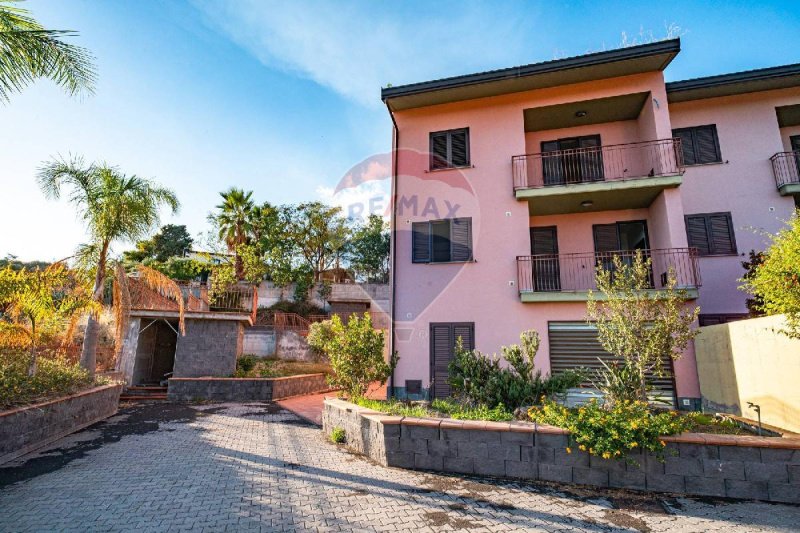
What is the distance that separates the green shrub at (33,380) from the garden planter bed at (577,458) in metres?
6.49

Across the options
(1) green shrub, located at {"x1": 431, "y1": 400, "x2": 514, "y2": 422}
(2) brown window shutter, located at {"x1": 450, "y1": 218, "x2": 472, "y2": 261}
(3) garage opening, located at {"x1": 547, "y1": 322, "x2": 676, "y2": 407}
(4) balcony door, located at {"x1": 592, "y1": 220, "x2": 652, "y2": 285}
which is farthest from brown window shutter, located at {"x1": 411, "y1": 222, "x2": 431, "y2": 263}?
(1) green shrub, located at {"x1": 431, "y1": 400, "x2": 514, "y2": 422}

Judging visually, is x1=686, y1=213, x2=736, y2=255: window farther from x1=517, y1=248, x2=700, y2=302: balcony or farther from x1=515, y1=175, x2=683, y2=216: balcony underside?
x1=515, y1=175, x2=683, y2=216: balcony underside

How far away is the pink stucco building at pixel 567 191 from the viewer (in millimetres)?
10312

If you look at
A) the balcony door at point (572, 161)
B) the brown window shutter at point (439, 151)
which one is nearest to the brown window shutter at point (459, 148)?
the brown window shutter at point (439, 151)

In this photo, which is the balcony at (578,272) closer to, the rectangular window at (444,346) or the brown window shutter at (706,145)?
the rectangular window at (444,346)

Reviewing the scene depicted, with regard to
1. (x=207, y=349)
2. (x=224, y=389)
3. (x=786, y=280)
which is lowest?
(x=224, y=389)

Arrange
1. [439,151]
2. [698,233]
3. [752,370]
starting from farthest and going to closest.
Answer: [439,151] < [698,233] < [752,370]

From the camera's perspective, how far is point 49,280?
8.46m

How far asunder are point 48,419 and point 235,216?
2184 cm

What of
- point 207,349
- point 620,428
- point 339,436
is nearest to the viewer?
point 620,428

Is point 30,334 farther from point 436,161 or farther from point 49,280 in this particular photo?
point 436,161

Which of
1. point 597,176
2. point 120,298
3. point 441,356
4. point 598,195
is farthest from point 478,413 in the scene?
point 120,298

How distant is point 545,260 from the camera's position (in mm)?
11656

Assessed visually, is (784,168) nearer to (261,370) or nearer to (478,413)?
(478,413)
